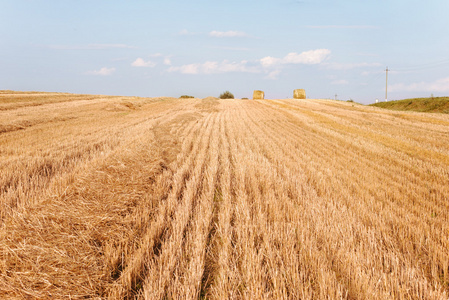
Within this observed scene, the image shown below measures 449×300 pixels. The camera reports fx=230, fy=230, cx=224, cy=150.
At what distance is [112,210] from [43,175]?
10.3 feet

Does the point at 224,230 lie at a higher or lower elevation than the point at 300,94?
lower

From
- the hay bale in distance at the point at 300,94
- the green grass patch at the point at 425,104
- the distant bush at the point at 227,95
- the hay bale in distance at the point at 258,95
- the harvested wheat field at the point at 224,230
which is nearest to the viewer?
the harvested wheat field at the point at 224,230

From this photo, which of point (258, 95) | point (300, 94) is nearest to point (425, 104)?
point (300, 94)

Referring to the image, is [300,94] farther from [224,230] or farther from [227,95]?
[224,230]

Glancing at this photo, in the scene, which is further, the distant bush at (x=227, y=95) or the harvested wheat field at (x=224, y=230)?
the distant bush at (x=227, y=95)

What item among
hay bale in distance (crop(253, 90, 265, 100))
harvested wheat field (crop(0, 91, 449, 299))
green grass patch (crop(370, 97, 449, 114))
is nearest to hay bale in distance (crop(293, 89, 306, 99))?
hay bale in distance (crop(253, 90, 265, 100))

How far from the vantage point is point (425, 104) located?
3045 cm

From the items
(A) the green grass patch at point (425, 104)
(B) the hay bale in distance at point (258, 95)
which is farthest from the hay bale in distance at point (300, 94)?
(A) the green grass patch at point (425, 104)

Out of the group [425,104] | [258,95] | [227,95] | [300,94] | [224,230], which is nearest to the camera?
[224,230]

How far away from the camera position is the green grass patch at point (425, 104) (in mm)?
27438

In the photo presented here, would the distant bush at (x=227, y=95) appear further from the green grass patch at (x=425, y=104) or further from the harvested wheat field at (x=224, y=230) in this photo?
the harvested wheat field at (x=224, y=230)

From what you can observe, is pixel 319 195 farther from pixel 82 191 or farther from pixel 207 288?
pixel 82 191

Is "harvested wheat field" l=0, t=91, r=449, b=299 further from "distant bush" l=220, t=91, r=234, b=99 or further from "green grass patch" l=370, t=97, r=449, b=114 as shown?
"distant bush" l=220, t=91, r=234, b=99

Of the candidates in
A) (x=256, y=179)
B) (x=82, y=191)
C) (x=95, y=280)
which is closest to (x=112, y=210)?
(x=82, y=191)
